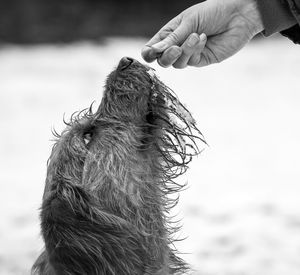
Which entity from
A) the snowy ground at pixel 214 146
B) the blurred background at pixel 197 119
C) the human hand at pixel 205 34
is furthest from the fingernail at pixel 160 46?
the snowy ground at pixel 214 146

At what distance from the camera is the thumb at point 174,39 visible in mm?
4062

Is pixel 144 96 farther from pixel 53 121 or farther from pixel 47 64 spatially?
pixel 47 64

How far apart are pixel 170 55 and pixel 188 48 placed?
13 cm

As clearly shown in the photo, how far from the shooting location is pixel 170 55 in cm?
402

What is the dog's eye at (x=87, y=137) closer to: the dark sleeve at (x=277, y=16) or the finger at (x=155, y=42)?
the finger at (x=155, y=42)

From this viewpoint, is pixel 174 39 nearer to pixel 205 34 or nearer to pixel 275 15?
pixel 205 34

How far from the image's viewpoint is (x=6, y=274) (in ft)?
22.5

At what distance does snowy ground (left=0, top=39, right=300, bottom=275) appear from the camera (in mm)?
7371

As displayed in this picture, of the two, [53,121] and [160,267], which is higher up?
[53,121]

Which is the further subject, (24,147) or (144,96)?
(24,147)

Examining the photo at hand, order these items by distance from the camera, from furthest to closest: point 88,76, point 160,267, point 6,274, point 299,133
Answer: point 88,76 < point 299,133 < point 6,274 < point 160,267

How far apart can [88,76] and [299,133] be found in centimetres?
441

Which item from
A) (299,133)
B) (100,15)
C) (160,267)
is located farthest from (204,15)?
(100,15)

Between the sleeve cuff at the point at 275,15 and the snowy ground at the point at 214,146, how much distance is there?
303cm
